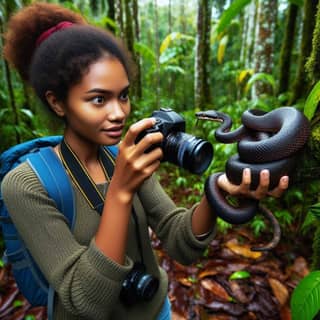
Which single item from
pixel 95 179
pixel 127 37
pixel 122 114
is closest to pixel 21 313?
pixel 95 179

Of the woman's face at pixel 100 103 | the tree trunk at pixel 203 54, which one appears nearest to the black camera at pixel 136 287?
the woman's face at pixel 100 103

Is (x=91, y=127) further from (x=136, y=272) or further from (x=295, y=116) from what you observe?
(x=295, y=116)

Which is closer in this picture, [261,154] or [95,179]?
[261,154]

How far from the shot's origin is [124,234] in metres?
0.89

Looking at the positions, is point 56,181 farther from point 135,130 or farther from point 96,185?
point 135,130

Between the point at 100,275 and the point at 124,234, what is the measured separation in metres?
0.14

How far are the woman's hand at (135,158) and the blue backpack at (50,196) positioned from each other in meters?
0.22

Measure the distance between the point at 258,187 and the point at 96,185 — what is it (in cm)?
60

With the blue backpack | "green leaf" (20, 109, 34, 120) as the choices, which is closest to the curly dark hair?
the blue backpack

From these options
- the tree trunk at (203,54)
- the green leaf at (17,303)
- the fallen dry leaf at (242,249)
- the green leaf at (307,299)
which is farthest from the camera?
the tree trunk at (203,54)

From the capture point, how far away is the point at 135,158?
0.83 m

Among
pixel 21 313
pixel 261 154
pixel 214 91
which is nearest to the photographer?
pixel 261 154

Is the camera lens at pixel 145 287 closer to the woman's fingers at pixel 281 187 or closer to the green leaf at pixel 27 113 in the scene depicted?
the woman's fingers at pixel 281 187

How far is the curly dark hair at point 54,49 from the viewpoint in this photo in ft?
3.32
